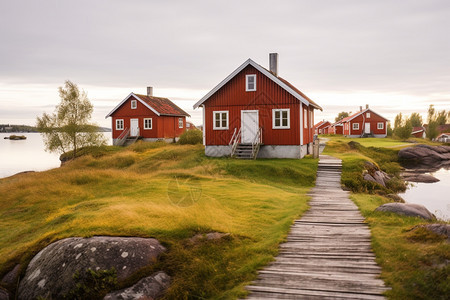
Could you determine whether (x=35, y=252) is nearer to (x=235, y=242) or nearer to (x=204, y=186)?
(x=235, y=242)

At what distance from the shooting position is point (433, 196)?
2534 cm

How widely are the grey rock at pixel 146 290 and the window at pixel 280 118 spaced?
21.9 metres

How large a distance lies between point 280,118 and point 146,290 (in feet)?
74.1

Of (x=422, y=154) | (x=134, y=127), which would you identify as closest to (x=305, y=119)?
(x=422, y=154)

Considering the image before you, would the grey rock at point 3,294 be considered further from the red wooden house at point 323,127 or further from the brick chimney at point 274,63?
the red wooden house at point 323,127

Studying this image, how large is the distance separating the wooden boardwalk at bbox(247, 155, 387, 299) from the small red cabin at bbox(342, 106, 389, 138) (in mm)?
65726

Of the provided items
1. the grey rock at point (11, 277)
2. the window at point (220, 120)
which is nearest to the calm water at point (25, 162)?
the window at point (220, 120)

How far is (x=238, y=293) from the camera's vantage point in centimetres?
711

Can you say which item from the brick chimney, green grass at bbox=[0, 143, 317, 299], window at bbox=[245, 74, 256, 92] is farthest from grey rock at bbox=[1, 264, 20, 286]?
the brick chimney

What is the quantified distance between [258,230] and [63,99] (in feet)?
128

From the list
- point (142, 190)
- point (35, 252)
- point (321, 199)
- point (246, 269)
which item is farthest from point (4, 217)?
point (321, 199)

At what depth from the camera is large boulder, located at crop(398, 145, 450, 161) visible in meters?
44.6

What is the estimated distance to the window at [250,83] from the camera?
1133 inches

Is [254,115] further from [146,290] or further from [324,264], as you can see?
[146,290]
